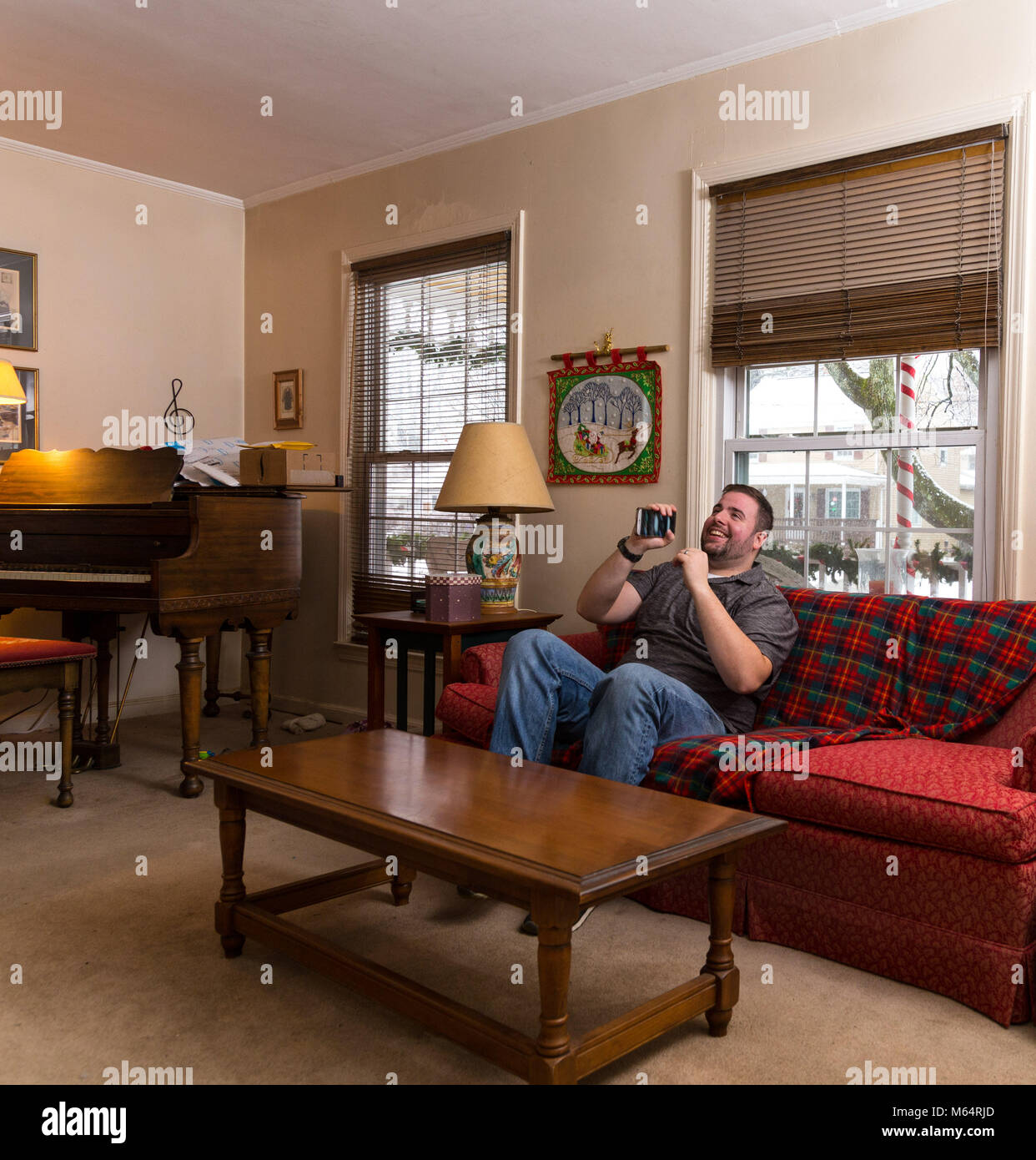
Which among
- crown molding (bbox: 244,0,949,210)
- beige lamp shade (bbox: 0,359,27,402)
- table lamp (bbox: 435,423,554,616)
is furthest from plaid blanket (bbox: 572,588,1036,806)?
beige lamp shade (bbox: 0,359,27,402)

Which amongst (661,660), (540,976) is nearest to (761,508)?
(661,660)

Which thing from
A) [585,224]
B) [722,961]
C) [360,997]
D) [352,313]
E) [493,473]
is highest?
[585,224]

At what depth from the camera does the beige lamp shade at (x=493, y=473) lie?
367 cm

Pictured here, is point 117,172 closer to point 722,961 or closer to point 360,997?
point 360,997

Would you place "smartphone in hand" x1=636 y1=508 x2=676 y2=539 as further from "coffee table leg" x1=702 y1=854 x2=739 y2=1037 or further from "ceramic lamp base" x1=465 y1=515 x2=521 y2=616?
"coffee table leg" x1=702 y1=854 x2=739 y2=1037

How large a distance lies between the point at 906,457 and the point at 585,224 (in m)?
1.54

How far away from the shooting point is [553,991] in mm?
1619

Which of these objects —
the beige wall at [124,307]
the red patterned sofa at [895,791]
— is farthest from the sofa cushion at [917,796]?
the beige wall at [124,307]

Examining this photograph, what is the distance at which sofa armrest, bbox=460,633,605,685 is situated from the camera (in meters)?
3.23

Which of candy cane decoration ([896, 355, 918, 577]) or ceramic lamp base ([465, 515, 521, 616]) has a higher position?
candy cane decoration ([896, 355, 918, 577])

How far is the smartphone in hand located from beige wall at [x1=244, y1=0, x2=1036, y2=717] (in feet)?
2.46

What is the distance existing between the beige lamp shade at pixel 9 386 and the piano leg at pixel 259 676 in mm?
1295

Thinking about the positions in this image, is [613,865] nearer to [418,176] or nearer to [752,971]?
[752,971]

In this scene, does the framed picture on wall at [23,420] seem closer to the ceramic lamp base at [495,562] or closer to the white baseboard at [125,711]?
the white baseboard at [125,711]
